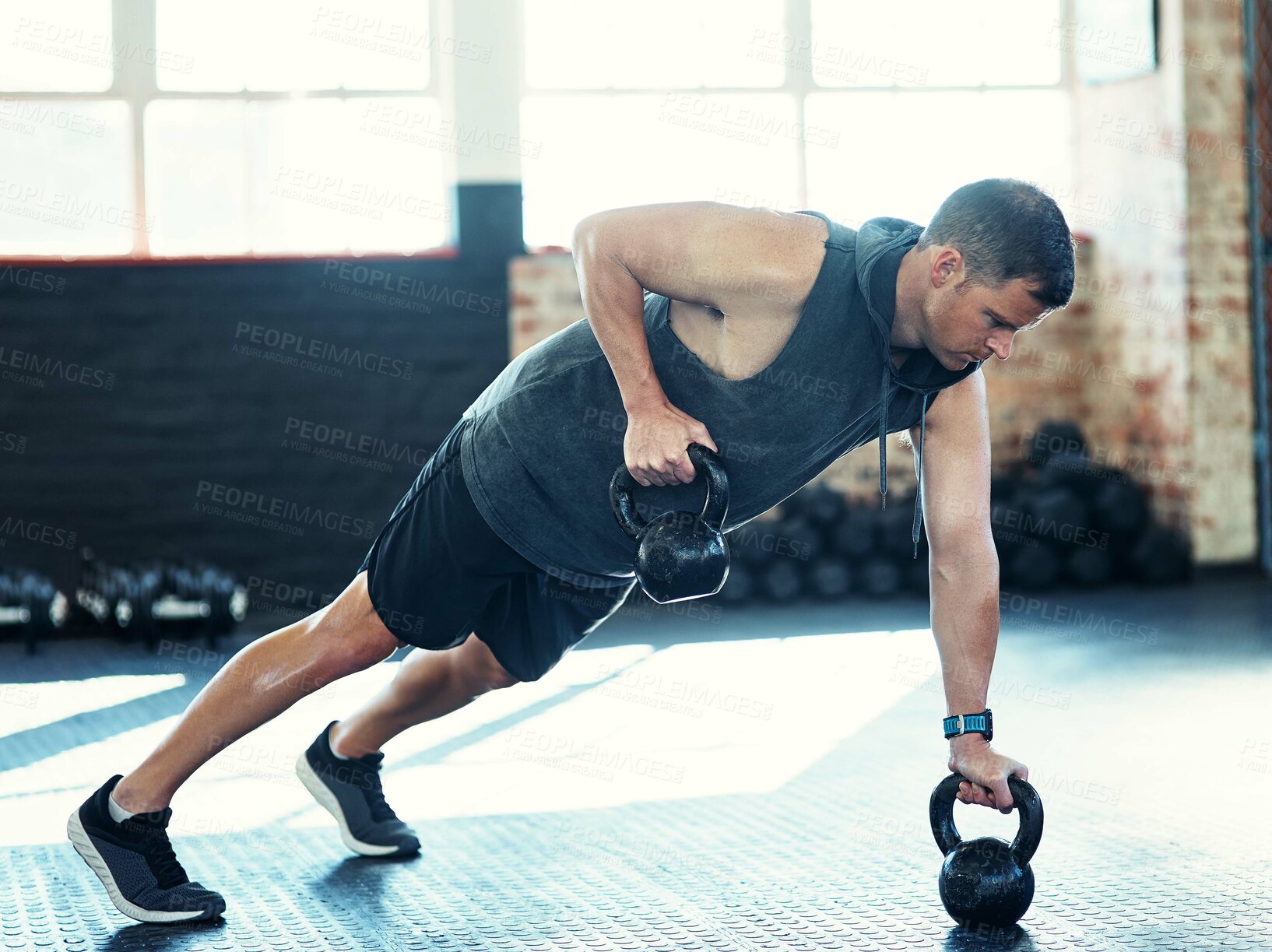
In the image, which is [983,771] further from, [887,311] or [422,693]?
[422,693]

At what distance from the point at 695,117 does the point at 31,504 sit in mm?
3293

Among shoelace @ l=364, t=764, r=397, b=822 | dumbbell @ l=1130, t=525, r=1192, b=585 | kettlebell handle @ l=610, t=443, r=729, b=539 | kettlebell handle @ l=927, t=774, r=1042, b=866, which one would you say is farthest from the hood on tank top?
dumbbell @ l=1130, t=525, r=1192, b=585

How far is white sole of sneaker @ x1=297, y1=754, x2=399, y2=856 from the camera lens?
2.14m

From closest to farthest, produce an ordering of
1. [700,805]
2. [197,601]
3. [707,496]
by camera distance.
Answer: [707,496]
[700,805]
[197,601]

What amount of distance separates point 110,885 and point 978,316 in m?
1.38

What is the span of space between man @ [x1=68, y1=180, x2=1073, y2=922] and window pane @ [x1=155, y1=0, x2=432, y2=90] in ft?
13.8

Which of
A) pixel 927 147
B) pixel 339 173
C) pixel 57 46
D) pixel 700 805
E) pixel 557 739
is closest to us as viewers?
pixel 700 805

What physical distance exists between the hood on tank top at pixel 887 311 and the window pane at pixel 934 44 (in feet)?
15.5

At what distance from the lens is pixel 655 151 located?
6.00m

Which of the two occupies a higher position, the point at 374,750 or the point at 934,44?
the point at 934,44

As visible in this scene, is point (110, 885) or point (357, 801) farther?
point (357, 801)

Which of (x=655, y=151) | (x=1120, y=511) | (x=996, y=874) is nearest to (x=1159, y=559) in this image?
(x=1120, y=511)

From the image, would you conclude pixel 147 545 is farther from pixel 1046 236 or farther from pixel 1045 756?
pixel 1046 236

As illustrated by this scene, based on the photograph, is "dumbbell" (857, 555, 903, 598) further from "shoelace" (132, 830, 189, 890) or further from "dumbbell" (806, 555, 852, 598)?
"shoelace" (132, 830, 189, 890)
